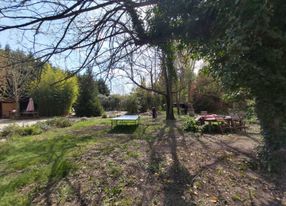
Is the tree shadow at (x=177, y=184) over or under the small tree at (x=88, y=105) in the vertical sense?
under

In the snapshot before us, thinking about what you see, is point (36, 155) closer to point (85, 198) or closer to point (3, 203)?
point (3, 203)

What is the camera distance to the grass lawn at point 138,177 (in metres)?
3.95

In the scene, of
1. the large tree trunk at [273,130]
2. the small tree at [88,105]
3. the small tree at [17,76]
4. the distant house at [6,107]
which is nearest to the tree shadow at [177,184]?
the large tree trunk at [273,130]

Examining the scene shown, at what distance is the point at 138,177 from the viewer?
456cm

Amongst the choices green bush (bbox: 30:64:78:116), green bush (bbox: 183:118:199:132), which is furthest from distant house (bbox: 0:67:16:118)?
green bush (bbox: 183:118:199:132)

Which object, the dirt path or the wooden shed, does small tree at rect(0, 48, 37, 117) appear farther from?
the dirt path

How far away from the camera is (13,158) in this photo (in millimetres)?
6734

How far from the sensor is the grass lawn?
3.95m

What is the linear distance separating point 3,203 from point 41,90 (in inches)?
890

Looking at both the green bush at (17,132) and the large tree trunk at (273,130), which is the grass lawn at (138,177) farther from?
the green bush at (17,132)

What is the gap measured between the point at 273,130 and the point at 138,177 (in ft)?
7.87

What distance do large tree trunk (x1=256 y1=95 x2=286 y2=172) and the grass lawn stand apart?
0.34 metres

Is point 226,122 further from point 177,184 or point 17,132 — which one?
point 17,132

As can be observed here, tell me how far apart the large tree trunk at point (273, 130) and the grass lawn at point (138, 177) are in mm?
341
